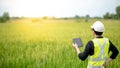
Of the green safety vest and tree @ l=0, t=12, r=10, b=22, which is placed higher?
tree @ l=0, t=12, r=10, b=22

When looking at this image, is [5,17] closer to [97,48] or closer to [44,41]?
[44,41]

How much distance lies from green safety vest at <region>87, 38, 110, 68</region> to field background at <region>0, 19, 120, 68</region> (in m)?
1.18

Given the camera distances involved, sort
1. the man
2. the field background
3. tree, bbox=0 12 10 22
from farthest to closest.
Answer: tree, bbox=0 12 10 22 → the field background → the man

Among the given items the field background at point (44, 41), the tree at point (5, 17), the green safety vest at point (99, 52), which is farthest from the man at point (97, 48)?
the tree at point (5, 17)

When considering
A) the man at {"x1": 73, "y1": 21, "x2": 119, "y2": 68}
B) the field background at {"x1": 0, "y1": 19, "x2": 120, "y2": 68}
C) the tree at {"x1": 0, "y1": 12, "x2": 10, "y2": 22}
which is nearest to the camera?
the man at {"x1": 73, "y1": 21, "x2": 119, "y2": 68}

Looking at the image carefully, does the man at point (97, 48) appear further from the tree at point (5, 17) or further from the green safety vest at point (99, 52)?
the tree at point (5, 17)

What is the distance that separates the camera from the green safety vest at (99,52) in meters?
2.03

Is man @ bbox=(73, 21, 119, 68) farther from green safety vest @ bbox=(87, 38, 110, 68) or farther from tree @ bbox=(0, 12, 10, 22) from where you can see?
tree @ bbox=(0, 12, 10, 22)

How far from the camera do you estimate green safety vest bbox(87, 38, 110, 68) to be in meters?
2.03

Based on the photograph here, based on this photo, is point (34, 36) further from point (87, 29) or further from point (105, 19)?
point (105, 19)

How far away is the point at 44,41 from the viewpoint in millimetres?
3598

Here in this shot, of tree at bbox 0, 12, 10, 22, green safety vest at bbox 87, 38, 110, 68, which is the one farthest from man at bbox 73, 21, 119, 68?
tree at bbox 0, 12, 10, 22

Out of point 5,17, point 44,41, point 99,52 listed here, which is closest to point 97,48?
point 99,52

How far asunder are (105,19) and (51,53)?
95 centimetres
